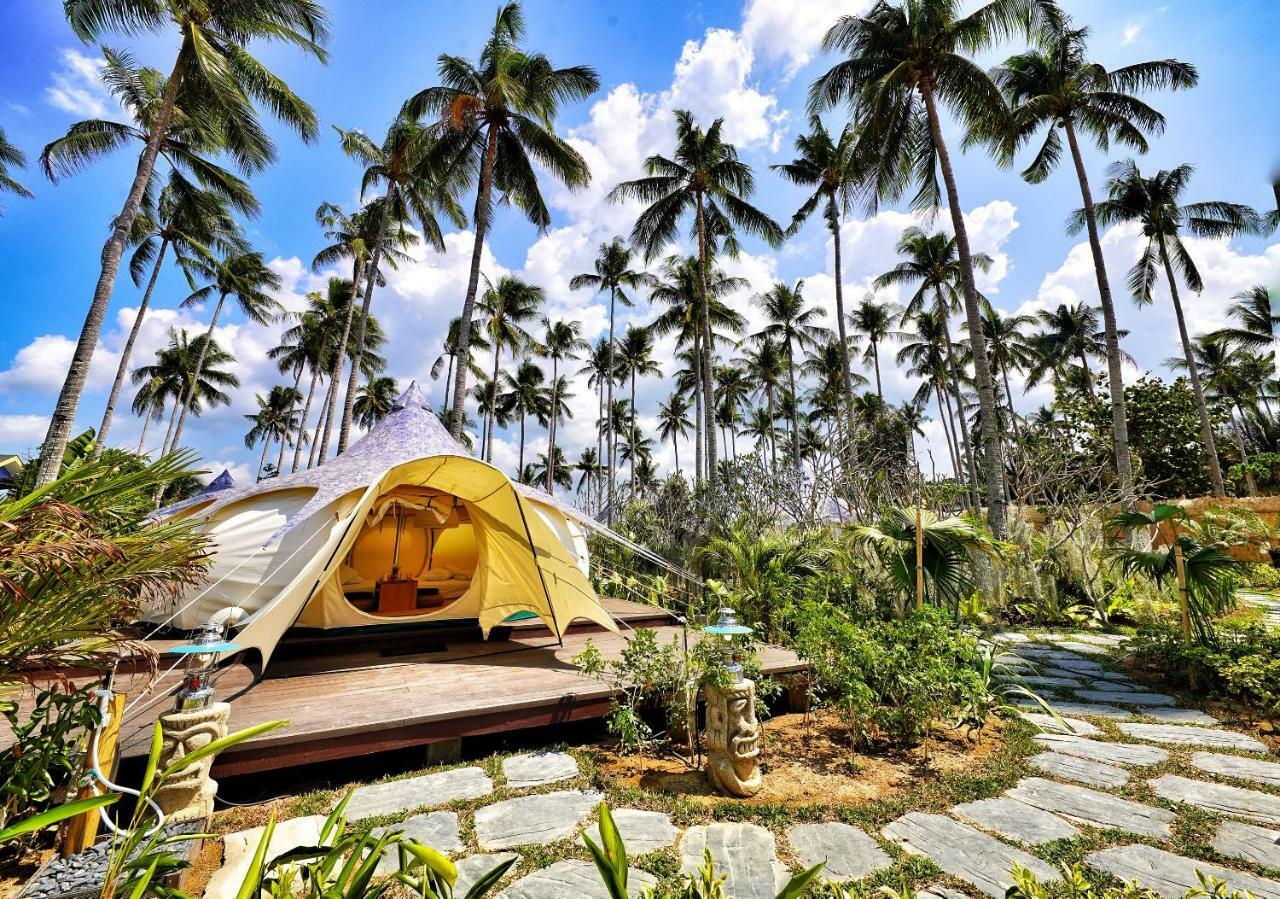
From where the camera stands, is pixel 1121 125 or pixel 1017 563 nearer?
pixel 1017 563

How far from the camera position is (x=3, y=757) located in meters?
2.46

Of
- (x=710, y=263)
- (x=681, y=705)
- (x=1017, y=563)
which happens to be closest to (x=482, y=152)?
(x=710, y=263)

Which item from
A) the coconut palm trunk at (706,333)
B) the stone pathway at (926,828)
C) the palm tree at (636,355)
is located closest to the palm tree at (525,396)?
the palm tree at (636,355)

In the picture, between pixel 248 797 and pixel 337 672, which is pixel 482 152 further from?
pixel 248 797

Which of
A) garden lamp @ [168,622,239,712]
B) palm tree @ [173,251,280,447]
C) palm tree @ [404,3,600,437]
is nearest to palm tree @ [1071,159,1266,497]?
palm tree @ [404,3,600,437]

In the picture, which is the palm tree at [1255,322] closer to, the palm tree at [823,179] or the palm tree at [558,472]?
the palm tree at [823,179]

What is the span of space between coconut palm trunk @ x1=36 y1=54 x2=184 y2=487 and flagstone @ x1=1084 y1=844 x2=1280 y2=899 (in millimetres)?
11791

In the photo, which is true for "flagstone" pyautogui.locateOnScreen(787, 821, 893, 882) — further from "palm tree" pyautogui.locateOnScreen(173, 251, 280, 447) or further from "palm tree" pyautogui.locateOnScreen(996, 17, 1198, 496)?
"palm tree" pyautogui.locateOnScreen(173, 251, 280, 447)

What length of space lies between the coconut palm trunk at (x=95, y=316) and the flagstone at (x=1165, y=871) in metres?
11.8

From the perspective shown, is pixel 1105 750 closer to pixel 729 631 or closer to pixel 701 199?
pixel 729 631

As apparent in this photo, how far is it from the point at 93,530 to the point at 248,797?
86.5 inches

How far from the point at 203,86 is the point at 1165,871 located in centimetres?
1595

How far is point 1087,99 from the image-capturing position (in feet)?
44.0

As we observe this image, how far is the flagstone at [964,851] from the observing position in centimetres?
226
